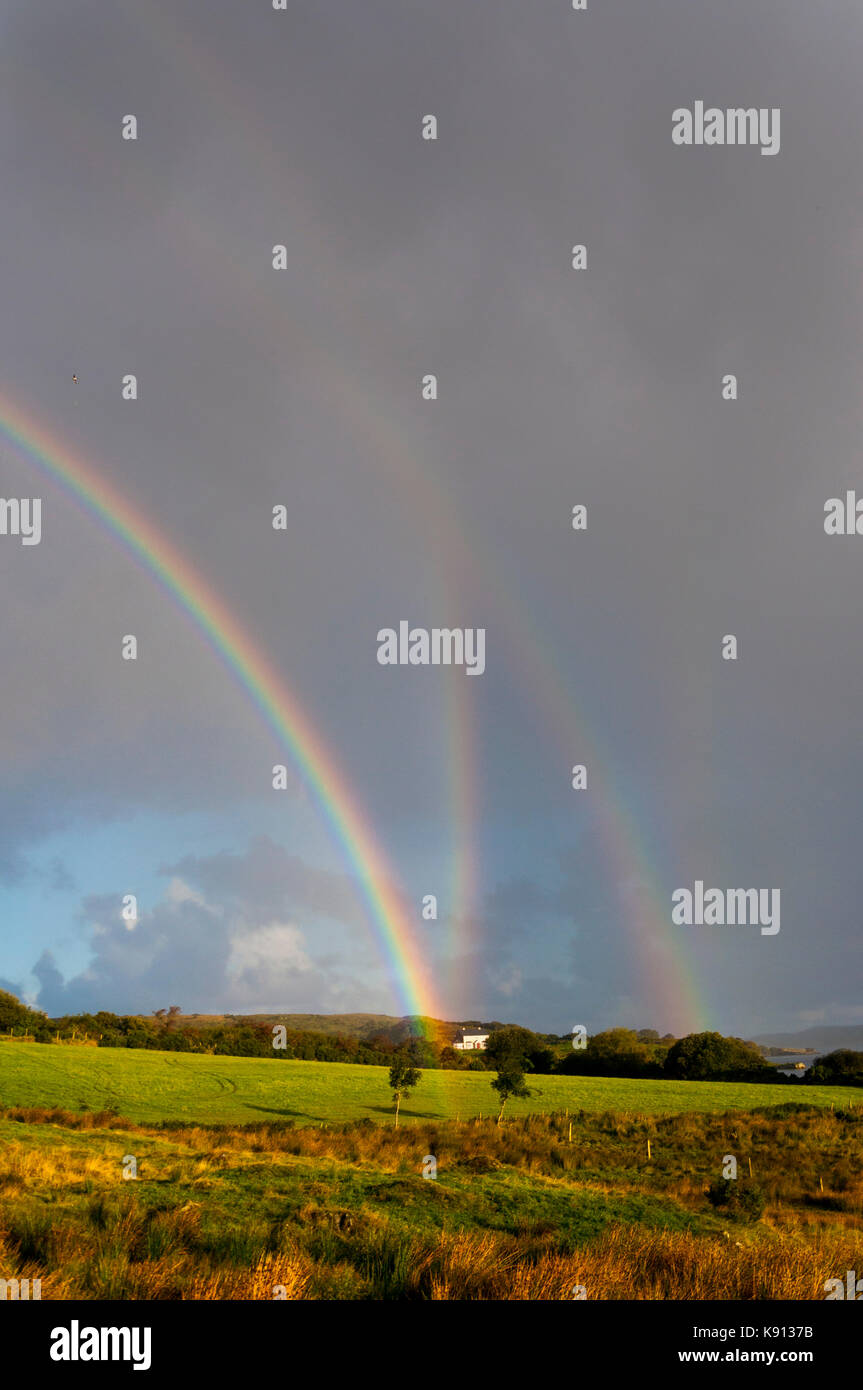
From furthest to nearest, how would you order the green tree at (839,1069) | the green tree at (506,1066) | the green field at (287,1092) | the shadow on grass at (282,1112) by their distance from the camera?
the green tree at (839,1069), the green field at (287,1092), the green tree at (506,1066), the shadow on grass at (282,1112)

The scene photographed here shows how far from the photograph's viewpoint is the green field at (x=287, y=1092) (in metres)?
50.8

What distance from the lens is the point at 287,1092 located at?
200ft

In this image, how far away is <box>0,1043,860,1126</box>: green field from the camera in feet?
167

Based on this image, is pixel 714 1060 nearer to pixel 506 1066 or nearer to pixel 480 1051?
pixel 480 1051

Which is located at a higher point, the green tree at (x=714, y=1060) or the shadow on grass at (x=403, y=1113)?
the shadow on grass at (x=403, y=1113)

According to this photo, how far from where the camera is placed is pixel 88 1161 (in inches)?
850

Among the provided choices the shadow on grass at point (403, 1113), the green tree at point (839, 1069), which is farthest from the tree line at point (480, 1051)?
the shadow on grass at point (403, 1113)

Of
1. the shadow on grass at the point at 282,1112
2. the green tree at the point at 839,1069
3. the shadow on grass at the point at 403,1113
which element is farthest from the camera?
the green tree at the point at 839,1069

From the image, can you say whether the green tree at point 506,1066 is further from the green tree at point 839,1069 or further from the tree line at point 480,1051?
the green tree at point 839,1069

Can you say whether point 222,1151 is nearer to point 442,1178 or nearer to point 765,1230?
point 442,1178

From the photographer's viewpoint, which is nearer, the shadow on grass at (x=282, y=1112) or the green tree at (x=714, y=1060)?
the shadow on grass at (x=282, y=1112)

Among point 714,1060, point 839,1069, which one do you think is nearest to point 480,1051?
point 714,1060

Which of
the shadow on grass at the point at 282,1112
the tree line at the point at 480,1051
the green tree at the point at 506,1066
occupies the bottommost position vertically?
the tree line at the point at 480,1051

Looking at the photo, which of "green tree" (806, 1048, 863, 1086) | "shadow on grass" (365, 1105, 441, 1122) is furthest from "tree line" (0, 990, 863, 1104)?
"shadow on grass" (365, 1105, 441, 1122)
